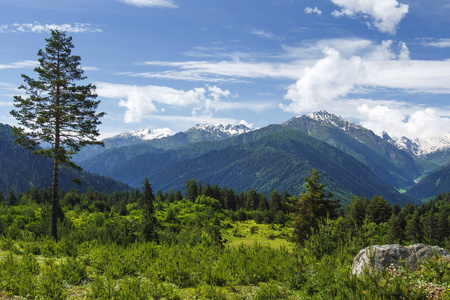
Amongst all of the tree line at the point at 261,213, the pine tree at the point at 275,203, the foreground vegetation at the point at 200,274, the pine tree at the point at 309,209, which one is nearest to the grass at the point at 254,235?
the tree line at the point at 261,213

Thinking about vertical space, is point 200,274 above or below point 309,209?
below

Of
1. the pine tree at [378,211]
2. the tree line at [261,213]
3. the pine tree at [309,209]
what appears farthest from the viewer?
the pine tree at [378,211]

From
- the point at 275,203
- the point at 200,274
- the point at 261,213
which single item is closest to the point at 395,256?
the point at 200,274

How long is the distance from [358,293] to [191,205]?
59607 millimetres

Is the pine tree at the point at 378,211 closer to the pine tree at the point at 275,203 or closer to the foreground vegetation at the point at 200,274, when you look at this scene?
the pine tree at the point at 275,203

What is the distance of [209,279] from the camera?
13.1 meters

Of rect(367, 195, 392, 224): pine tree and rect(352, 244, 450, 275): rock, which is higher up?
rect(352, 244, 450, 275): rock

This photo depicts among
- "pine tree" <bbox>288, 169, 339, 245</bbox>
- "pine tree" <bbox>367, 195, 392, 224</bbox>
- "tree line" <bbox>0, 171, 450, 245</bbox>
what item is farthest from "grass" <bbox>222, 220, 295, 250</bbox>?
"pine tree" <bbox>367, 195, 392, 224</bbox>

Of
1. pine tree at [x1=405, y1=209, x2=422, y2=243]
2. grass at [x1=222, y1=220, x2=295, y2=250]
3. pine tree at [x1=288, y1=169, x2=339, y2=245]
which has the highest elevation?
pine tree at [x1=288, y1=169, x2=339, y2=245]

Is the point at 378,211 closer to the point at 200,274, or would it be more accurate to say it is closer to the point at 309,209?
the point at 309,209

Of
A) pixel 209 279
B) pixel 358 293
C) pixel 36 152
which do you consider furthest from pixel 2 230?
pixel 358 293

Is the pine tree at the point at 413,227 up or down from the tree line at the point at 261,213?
down

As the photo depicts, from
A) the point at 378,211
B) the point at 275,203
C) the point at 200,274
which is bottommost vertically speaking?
the point at 378,211

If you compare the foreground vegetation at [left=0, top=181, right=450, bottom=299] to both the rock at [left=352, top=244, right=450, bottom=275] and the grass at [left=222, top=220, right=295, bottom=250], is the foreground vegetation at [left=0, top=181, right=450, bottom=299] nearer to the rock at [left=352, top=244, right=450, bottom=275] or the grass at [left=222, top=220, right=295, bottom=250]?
the rock at [left=352, top=244, right=450, bottom=275]
